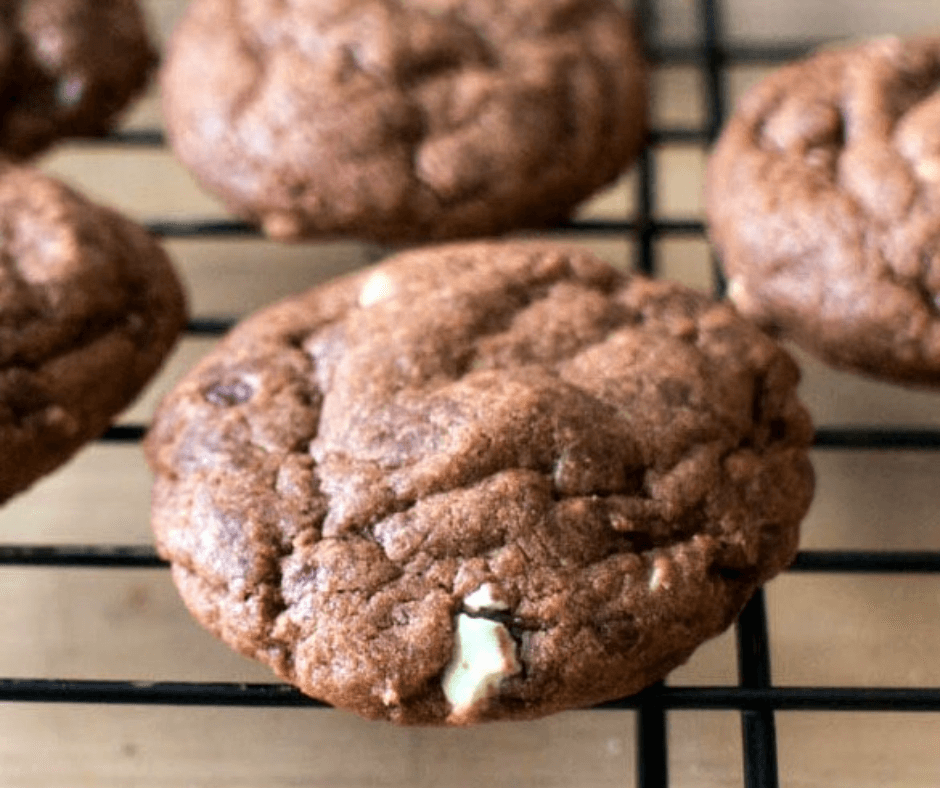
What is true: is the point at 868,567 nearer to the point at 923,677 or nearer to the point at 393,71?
the point at 923,677

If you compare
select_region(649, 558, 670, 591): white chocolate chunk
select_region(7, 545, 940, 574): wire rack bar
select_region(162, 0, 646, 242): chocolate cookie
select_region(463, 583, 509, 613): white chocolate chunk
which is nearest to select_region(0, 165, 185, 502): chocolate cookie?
select_region(7, 545, 940, 574): wire rack bar

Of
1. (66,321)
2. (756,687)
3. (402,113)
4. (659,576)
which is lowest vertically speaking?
(756,687)

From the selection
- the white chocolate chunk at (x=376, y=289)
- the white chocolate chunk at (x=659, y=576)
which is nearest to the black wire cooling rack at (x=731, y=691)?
the white chocolate chunk at (x=659, y=576)

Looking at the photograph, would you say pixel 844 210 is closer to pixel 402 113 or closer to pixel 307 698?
pixel 402 113

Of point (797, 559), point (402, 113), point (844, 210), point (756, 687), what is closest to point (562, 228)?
point (402, 113)

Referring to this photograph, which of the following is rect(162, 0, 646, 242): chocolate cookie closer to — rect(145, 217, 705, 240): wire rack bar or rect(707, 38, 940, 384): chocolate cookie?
rect(145, 217, 705, 240): wire rack bar

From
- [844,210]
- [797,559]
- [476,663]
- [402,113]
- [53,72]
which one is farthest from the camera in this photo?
[53,72]

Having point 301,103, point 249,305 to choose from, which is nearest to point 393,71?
point 301,103
